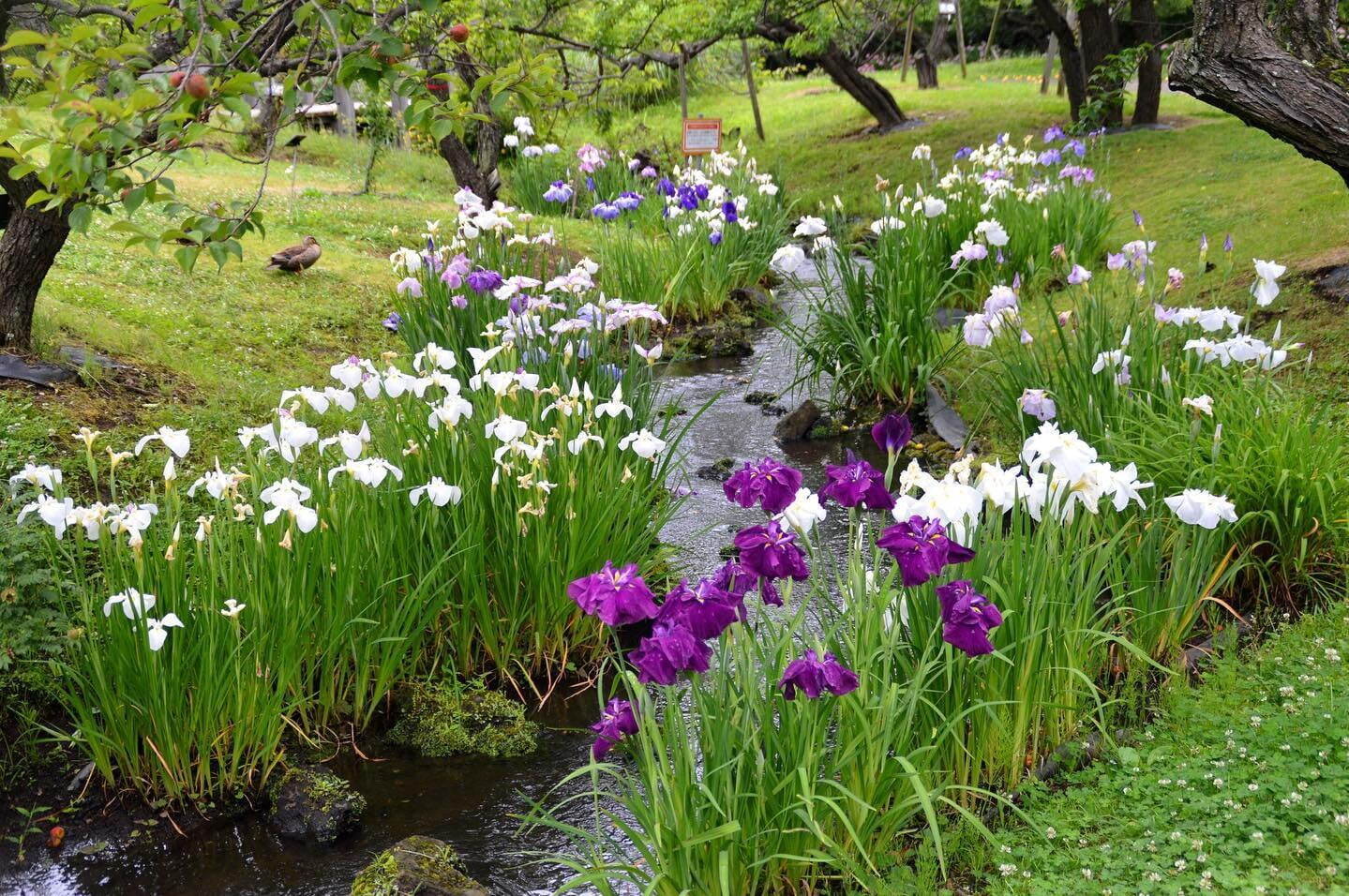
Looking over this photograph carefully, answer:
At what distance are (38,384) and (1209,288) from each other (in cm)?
666

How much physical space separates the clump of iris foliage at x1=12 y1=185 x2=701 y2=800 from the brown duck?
3.78m

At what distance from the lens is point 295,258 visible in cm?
866

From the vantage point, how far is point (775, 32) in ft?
55.2

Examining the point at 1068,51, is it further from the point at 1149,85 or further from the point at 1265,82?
the point at 1265,82

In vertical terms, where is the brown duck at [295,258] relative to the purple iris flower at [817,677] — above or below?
above

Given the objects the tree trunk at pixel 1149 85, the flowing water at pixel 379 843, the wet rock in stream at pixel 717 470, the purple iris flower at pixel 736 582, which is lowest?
the flowing water at pixel 379 843

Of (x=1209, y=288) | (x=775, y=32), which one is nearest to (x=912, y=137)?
(x=775, y=32)

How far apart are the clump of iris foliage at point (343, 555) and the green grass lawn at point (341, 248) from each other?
0.90 metres

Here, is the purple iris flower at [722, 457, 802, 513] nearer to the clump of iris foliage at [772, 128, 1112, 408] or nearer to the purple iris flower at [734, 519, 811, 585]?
the purple iris flower at [734, 519, 811, 585]

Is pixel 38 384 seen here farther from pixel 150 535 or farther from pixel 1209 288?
pixel 1209 288

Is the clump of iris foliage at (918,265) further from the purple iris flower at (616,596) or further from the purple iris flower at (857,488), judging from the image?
the purple iris flower at (616,596)

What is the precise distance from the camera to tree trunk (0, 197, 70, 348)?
541 centimetres

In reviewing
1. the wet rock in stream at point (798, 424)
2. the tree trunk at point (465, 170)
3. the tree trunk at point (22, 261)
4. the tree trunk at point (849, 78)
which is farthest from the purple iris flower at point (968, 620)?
the tree trunk at point (849, 78)

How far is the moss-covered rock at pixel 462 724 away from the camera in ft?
12.9
